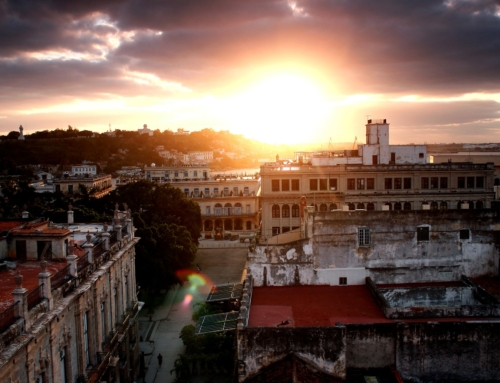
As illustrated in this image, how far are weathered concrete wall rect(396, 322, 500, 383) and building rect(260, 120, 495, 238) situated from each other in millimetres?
32192

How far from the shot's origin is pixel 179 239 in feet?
165

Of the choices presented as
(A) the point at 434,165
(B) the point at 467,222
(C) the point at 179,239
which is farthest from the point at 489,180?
(C) the point at 179,239

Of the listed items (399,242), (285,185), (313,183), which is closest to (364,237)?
(399,242)

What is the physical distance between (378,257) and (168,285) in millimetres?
21313

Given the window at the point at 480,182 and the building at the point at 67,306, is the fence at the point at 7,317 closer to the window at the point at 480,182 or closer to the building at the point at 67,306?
the building at the point at 67,306

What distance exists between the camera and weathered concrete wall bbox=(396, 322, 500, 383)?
22812 millimetres

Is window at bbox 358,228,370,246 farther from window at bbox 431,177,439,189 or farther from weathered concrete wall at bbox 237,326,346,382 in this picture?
window at bbox 431,177,439,189

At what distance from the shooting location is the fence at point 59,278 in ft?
63.8

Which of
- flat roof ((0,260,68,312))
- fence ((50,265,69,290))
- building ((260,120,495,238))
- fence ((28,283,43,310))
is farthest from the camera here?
building ((260,120,495,238))

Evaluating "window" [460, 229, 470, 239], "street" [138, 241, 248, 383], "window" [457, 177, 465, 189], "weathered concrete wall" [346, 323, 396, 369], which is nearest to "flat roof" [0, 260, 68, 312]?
"street" [138, 241, 248, 383]

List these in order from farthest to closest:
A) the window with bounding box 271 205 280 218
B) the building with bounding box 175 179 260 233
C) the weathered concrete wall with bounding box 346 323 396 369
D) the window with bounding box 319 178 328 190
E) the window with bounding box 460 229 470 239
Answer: the building with bounding box 175 179 260 233 < the window with bounding box 319 178 328 190 < the window with bounding box 271 205 280 218 < the window with bounding box 460 229 470 239 < the weathered concrete wall with bounding box 346 323 396 369

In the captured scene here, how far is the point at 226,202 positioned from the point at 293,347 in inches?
2460

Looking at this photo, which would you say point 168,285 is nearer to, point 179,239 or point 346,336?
point 179,239

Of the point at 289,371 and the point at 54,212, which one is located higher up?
the point at 54,212
